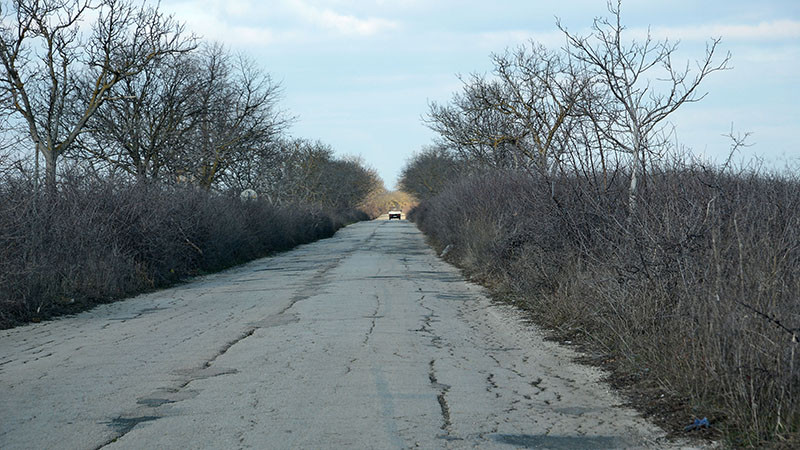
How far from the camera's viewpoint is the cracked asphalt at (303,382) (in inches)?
202

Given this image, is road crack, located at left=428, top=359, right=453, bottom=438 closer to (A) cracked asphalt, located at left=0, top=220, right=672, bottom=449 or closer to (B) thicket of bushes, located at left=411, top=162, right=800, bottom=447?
(A) cracked asphalt, located at left=0, top=220, right=672, bottom=449

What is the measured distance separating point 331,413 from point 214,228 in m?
17.0

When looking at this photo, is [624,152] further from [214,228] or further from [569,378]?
[214,228]

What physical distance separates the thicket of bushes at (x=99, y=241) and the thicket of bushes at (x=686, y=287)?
311 inches

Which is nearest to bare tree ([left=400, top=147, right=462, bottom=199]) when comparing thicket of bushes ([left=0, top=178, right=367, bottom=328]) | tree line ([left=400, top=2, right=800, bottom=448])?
thicket of bushes ([left=0, top=178, right=367, bottom=328])

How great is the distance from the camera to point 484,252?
17641 mm

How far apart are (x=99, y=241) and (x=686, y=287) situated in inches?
483

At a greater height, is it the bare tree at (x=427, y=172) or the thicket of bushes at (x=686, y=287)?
the bare tree at (x=427, y=172)

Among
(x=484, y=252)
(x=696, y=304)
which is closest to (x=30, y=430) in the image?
(x=696, y=304)

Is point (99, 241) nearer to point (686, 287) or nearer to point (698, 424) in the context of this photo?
point (686, 287)

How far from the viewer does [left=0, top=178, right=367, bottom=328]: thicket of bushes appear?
11.1 meters

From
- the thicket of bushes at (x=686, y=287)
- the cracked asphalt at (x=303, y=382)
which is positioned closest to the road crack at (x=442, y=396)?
the cracked asphalt at (x=303, y=382)

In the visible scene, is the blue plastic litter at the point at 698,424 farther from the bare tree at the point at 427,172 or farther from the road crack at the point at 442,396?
the bare tree at the point at 427,172

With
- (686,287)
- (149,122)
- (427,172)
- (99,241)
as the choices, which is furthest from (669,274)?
(427,172)
